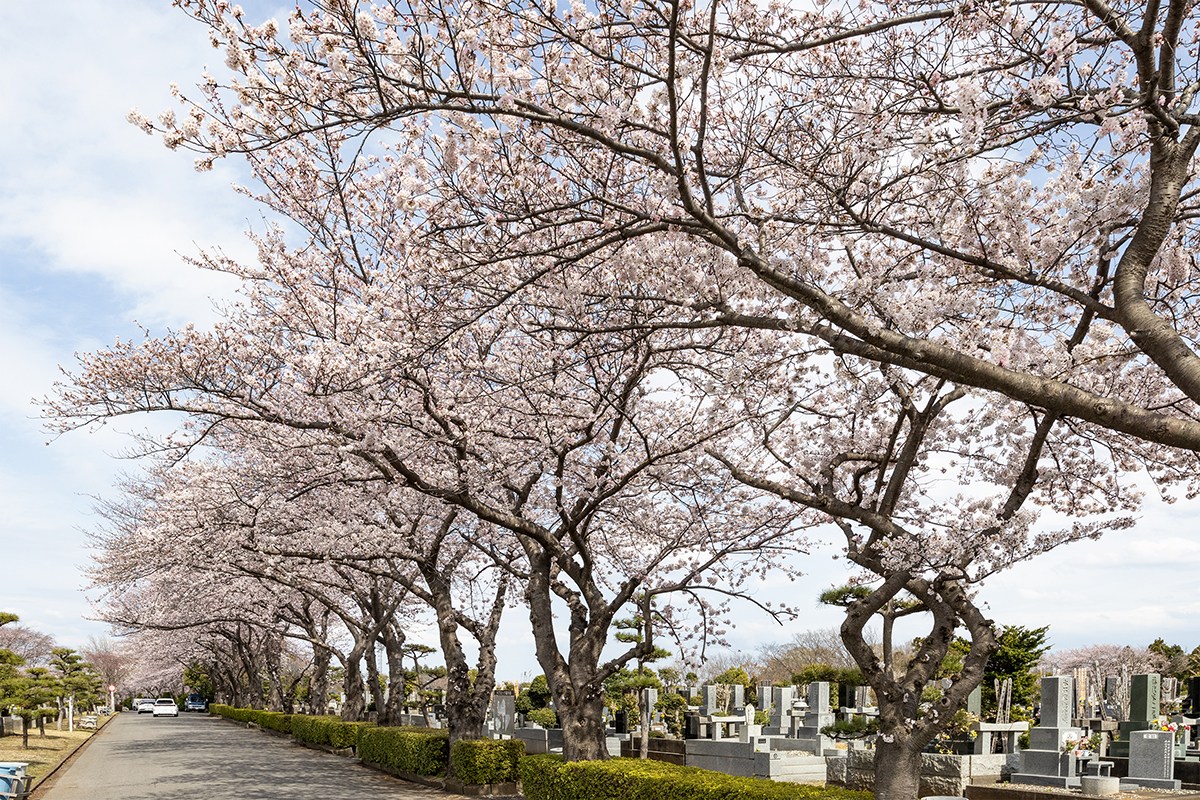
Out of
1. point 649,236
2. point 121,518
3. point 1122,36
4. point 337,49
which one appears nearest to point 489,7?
point 337,49

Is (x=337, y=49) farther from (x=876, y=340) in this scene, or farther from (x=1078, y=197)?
A: (x=1078, y=197)

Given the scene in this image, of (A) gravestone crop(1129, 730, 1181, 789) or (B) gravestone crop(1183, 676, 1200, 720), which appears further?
(B) gravestone crop(1183, 676, 1200, 720)

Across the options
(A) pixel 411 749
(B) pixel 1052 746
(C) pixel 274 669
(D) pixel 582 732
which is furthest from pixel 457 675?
(C) pixel 274 669

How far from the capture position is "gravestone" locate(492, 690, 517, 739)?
22.0 m

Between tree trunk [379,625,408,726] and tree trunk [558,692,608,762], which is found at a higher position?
tree trunk [558,692,608,762]

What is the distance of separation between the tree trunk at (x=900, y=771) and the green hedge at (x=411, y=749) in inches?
421

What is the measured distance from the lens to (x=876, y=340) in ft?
19.2

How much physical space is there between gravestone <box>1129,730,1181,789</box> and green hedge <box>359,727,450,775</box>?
12186mm

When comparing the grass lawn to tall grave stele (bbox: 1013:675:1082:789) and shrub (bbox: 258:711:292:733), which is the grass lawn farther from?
tall grave stele (bbox: 1013:675:1082:789)

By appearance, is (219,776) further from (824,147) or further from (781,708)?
(824,147)

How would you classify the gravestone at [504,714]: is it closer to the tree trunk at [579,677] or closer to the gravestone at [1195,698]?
the tree trunk at [579,677]

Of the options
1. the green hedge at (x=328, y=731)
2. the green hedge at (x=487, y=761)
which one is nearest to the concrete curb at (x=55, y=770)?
the green hedge at (x=328, y=731)

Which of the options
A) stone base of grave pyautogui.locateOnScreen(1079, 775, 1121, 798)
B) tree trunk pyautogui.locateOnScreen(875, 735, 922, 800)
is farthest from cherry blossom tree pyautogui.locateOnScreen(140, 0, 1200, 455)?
stone base of grave pyautogui.locateOnScreen(1079, 775, 1121, 798)

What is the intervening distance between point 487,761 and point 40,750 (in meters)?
18.5
